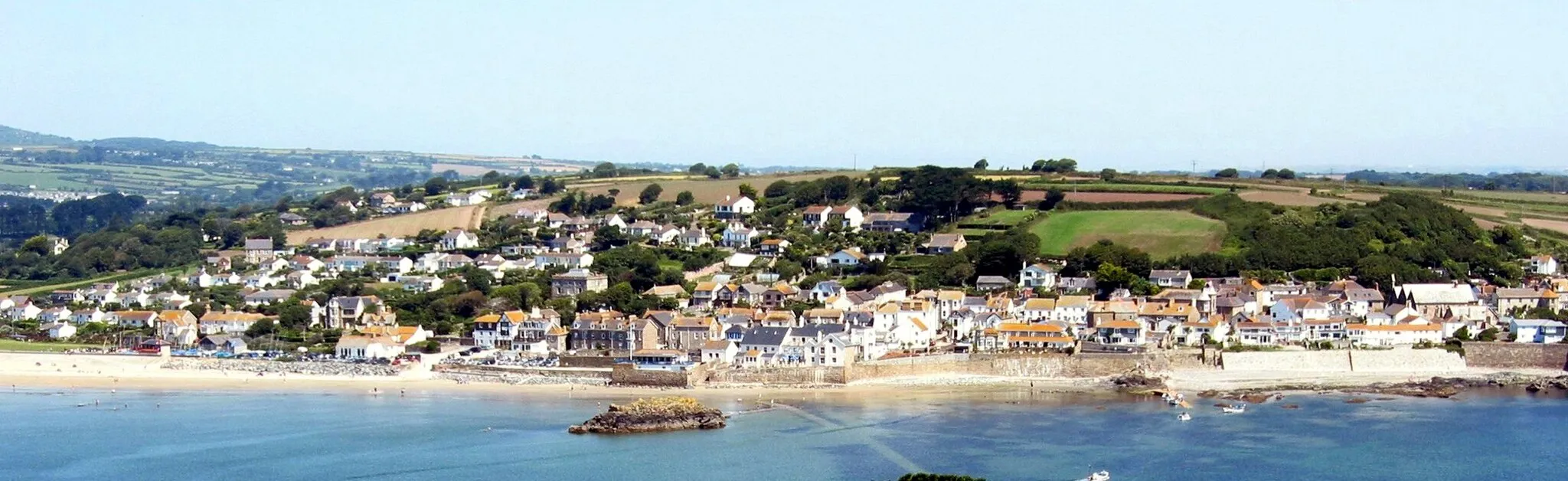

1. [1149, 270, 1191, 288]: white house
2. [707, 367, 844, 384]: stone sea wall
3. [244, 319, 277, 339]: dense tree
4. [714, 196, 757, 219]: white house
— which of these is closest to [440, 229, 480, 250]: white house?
[714, 196, 757, 219]: white house

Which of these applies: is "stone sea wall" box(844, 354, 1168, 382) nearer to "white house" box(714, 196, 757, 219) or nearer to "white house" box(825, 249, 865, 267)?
"white house" box(825, 249, 865, 267)

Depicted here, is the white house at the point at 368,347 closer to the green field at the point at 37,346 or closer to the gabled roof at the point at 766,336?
the green field at the point at 37,346

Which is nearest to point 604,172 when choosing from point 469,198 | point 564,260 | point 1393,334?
point 469,198

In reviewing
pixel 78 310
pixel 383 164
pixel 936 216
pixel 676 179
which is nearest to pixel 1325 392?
pixel 936 216

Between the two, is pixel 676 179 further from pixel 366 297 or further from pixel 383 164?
pixel 383 164

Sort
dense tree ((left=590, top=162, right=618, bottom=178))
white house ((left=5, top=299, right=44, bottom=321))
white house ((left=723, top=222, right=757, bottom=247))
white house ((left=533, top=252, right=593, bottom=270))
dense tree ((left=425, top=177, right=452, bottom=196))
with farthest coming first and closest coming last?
dense tree ((left=590, top=162, right=618, bottom=178))
dense tree ((left=425, top=177, right=452, bottom=196))
white house ((left=723, top=222, right=757, bottom=247))
white house ((left=533, top=252, right=593, bottom=270))
white house ((left=5, top=299, right=44, bottom=321))

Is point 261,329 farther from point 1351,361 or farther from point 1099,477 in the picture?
point 1351,361
